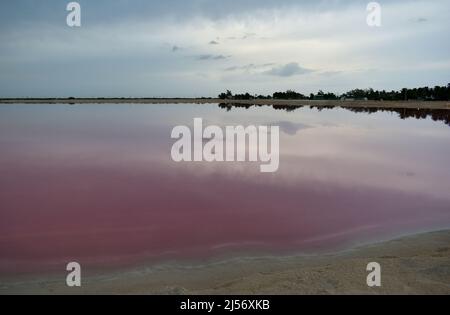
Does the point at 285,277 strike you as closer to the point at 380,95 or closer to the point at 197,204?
the point at 197,204

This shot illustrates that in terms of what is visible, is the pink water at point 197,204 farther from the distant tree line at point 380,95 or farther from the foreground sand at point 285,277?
the distant tree line at point 380,95

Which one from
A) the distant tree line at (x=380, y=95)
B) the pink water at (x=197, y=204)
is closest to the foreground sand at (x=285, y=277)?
the pink water at (x=197, y=204)

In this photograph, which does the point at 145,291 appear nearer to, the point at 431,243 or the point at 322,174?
the point at 431,243

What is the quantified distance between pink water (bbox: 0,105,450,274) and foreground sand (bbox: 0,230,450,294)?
592 millimetres

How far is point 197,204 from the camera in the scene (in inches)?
384

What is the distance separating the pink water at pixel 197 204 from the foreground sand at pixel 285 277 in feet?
1.94

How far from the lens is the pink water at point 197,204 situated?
7.20 metres

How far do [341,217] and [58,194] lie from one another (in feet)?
22.3

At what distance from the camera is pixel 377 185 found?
11695 mm

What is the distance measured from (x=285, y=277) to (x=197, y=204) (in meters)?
4.58

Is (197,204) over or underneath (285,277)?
over

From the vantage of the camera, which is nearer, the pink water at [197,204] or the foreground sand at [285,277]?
the foreground sand at [285,277]

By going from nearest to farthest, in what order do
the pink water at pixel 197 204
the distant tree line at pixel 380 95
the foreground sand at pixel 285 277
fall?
1. the foreground sand at pixel 285 277
2. the pink water at pixel 197 204
3. the distant tree line at pixel 380 95

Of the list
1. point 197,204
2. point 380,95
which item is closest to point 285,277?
point 197,204
